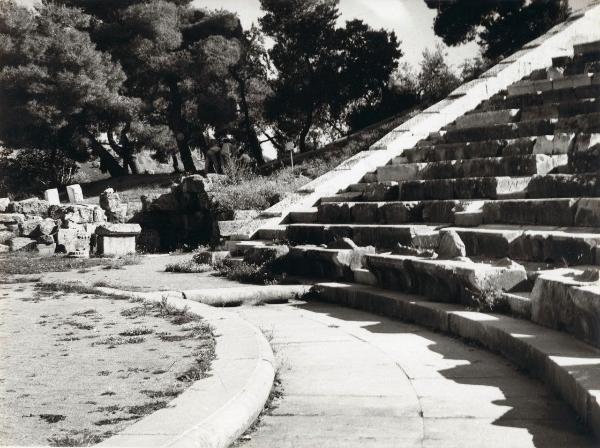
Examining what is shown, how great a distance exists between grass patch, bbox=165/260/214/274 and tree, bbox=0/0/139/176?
1789cm

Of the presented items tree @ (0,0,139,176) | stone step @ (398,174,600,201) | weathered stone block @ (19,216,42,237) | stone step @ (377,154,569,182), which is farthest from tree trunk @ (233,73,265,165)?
stone step @ (398,174,600,201)

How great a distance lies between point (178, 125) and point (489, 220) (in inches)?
995

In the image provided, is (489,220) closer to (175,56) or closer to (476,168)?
(476,168)

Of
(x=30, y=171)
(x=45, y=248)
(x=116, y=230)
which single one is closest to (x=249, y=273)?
(x=116, y=230)

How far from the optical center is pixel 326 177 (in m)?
12.3

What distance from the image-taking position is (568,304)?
450cm

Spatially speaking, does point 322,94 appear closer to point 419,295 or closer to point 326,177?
point 326,177

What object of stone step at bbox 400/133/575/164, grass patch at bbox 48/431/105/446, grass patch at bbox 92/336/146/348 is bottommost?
grass patch at bbox 48/431/105/446

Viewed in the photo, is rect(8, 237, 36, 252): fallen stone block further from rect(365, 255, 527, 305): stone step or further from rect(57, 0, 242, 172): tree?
rect(57, 0, 242, 172): tree

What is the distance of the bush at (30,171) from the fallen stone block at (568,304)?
29.4 meters

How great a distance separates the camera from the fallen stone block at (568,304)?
4121 millimetres

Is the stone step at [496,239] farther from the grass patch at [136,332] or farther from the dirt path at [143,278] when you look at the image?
the grass patch at [136,332]

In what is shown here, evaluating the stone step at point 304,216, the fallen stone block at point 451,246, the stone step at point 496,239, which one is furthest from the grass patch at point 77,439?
the stone step at point 304,216

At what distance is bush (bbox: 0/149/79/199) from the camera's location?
31.5m
